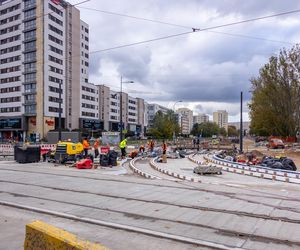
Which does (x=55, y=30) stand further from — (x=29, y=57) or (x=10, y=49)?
(x=10, y=49)

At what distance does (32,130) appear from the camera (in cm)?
7956

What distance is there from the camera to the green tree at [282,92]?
46.4 m

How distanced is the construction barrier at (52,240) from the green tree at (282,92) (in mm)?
47006

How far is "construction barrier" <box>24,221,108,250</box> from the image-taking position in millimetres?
3672

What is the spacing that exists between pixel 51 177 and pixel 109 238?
9.66m

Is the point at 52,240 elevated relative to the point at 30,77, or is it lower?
lower

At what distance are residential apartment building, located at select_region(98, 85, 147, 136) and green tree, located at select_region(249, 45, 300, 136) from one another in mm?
49914

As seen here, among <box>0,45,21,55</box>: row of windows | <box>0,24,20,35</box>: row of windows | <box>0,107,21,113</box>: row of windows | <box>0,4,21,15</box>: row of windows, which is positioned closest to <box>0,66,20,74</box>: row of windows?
<box>0,45,21,55</box>: row of windows

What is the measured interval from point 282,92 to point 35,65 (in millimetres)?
54138

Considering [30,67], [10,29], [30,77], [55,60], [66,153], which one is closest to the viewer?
[66,153]

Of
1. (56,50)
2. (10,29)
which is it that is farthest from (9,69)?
(56,50)

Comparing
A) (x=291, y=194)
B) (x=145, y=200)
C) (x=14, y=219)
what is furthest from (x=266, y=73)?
(x=14, y=219)

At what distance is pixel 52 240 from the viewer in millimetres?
3920

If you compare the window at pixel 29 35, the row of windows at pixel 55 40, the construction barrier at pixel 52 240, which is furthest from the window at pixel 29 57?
the construction barrier at pixel 52 240
